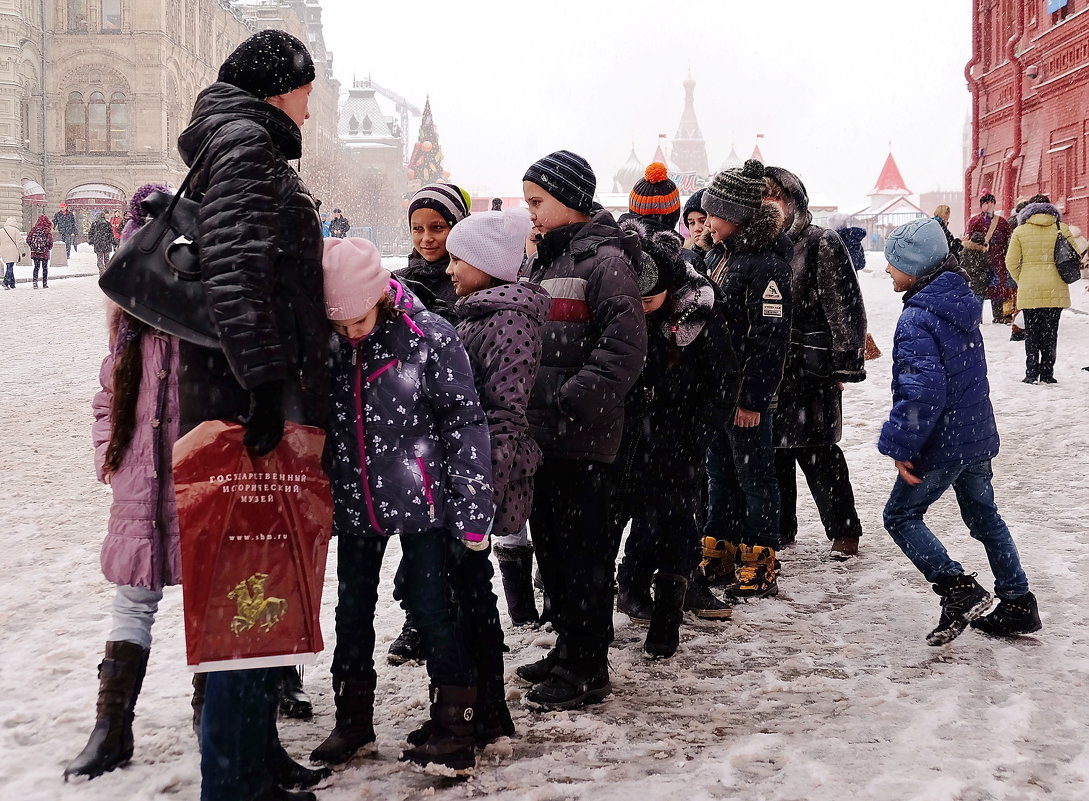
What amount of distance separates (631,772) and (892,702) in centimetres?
112

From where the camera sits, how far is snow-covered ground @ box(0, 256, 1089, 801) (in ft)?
10.4

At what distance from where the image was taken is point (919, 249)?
439cm

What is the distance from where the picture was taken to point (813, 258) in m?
5.45

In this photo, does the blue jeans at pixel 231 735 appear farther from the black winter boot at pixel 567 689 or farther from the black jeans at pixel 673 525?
the black jeans at pixel 673 525

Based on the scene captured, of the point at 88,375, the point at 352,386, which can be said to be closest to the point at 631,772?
the point at 352,386

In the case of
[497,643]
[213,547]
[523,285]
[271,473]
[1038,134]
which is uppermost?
[1038,134]

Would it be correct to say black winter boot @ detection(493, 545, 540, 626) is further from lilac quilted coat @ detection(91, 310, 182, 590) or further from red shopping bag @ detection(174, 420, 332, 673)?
red shopping bag @ detection(174, 420, 332, 673)

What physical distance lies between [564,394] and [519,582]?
1398 millimetres

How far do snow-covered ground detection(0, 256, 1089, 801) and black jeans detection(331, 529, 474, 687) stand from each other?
0.32 m

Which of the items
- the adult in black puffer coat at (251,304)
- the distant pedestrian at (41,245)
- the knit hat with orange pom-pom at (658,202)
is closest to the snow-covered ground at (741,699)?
the adult in black puffer coat at (251,304)

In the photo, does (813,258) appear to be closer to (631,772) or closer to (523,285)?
(523,285)

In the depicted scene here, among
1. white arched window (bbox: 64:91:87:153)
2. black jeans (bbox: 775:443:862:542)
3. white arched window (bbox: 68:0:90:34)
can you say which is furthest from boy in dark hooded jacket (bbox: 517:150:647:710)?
white arched window (bbox: 68:0:90:34)

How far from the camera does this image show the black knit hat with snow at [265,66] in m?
3.00

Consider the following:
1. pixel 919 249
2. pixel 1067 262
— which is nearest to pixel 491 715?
pixel 919 249
